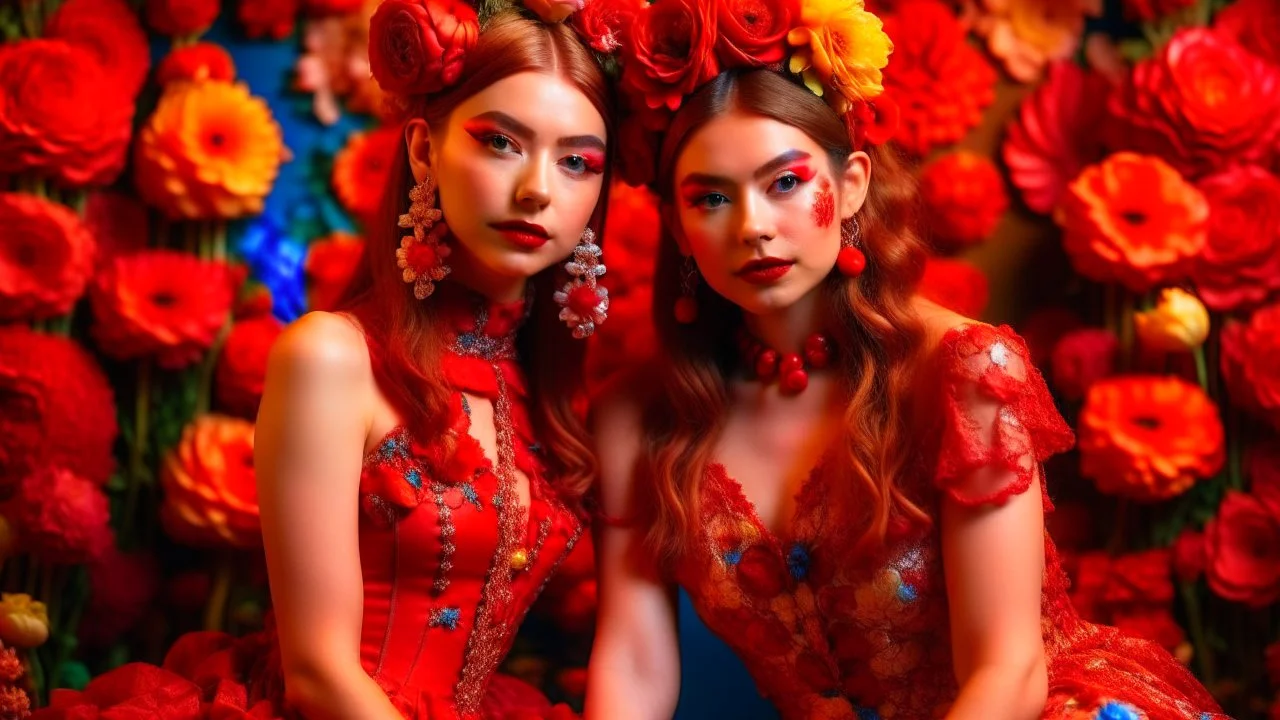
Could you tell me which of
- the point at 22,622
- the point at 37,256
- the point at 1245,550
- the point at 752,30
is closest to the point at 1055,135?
the point at 1245,550

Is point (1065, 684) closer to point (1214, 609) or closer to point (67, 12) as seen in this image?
point (1214, 609)

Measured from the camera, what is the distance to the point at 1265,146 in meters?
2.53

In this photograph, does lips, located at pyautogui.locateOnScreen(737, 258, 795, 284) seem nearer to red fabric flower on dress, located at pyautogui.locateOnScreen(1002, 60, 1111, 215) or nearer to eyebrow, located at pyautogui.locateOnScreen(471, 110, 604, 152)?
eyebrow, located at pyautogui.locateOnScreen(471, 110, 604, 152)

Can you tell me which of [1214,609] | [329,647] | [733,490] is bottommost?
[1214,609]

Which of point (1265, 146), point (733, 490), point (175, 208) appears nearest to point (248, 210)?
point (175, 208)

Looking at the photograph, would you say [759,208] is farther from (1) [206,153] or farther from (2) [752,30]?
(1) [206,153]

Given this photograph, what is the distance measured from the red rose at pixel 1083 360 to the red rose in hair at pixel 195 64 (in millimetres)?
1598

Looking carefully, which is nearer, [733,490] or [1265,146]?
[733,490]

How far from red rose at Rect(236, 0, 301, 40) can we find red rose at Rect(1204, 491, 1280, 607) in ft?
6.25

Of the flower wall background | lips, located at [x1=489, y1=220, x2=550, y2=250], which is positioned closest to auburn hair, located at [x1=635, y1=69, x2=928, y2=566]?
lips, located at [x1=489, y1=220, x2=550, y2=250]

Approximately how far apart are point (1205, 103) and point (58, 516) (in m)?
2.10

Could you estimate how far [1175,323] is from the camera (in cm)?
244

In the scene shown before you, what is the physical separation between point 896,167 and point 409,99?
0.73 m

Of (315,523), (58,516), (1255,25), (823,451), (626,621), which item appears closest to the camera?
(315,523)
